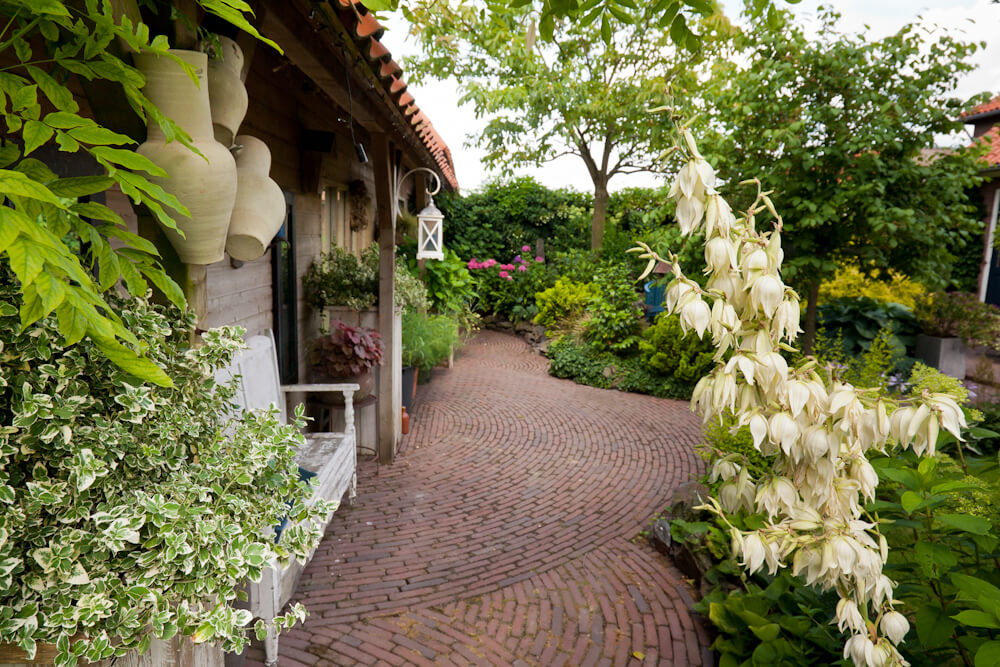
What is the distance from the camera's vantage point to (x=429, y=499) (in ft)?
15.4

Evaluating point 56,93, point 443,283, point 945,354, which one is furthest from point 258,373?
point 945,354

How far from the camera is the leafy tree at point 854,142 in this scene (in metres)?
5.97

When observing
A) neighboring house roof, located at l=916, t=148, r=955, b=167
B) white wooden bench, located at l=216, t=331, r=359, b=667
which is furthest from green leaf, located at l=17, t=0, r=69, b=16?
neighboring house roof, located at l=916, t=148, r=955, b=167

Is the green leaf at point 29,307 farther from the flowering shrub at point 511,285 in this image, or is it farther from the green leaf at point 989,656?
the flowering shrub at point 511,285

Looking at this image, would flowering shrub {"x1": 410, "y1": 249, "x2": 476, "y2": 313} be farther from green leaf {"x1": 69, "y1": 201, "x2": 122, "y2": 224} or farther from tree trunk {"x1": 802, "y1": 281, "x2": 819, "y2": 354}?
green leaf {"x1": 69, "y1": 201, "x2": 122, "y2": 224}

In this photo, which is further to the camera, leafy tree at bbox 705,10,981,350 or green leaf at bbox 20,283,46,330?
leafy tree at bbox 705,10,981,350

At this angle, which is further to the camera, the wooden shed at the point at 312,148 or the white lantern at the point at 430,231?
the white lantern at the point at 430,231

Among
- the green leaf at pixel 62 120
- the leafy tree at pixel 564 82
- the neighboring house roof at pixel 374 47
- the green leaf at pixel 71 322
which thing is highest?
the leafy tree at pixel 564 82

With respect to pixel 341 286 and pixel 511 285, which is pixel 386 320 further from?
pixel 511 285

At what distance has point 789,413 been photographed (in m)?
1.58

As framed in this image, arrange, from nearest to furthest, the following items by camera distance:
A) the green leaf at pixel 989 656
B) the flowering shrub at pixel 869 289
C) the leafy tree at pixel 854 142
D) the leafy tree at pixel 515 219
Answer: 1. the green leaf at pixel 989 656
2. the leafy tree at pixel 854 142
3. the flowering shrub at pixel 869 289
4. the leafy tree at pixel 515 219

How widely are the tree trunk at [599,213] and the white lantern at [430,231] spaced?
855cm

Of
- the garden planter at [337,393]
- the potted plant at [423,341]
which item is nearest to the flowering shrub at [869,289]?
the potted plant at [423,341]

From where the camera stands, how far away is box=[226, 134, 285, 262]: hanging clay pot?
70.7 inches
